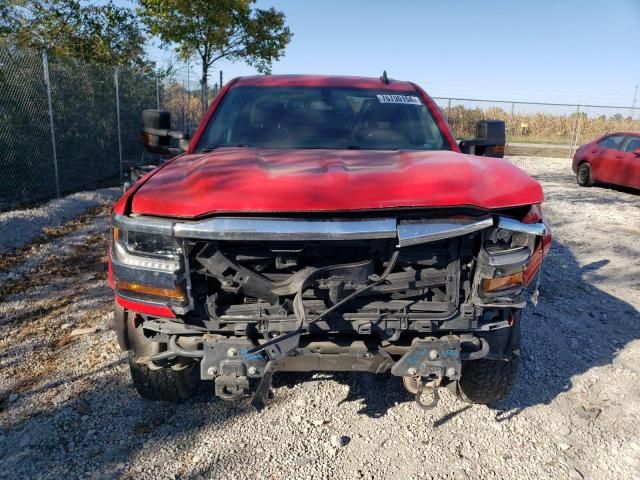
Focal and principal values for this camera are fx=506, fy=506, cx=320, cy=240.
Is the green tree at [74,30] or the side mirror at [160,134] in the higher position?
the green tree at [74,30]

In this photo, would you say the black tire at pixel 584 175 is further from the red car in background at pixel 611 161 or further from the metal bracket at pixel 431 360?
the metal bracket at pixel 431 360

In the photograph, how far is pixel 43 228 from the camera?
7.02 metres

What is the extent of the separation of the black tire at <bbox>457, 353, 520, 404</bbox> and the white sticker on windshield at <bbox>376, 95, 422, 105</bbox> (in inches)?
82.7

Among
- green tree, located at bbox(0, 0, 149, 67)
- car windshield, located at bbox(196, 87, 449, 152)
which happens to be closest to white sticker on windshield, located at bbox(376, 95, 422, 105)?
car windshield, located at bbox(196, 87, 449, 152)

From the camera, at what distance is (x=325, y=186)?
7.48ft

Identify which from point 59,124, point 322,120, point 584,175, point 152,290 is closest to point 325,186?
point 152,290

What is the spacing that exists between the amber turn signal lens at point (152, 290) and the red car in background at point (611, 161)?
1205 cm

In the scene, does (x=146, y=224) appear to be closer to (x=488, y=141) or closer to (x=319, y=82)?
(x=319, y=82)

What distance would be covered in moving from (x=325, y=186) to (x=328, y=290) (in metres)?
0.49

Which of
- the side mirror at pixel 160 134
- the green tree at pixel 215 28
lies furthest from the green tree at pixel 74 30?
the side mirror at pixel 160 134

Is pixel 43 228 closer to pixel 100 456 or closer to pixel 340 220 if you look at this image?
pixel 100 456

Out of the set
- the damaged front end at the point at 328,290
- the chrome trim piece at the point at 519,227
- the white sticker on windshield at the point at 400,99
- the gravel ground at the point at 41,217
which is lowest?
the gravel ground at the point at 41,217

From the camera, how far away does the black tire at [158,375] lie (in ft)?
8.63

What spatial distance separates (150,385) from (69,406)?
579 millimetres
